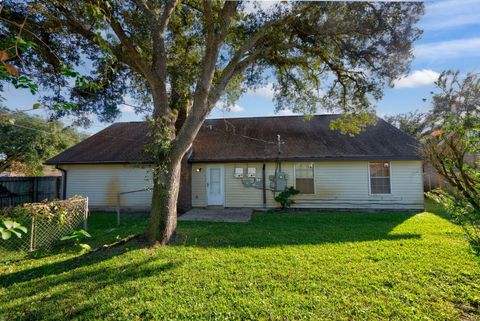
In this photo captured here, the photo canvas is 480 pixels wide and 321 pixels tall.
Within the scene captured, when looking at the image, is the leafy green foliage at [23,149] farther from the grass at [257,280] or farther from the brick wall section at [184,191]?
the grass at [257,280]

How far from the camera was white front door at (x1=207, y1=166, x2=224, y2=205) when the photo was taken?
11.2 metres

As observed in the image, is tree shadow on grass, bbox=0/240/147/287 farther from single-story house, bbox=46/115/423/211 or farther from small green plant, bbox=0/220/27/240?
single-story house, bbox=46/115/423/211

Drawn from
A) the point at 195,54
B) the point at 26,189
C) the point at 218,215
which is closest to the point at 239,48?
the point at 195,54

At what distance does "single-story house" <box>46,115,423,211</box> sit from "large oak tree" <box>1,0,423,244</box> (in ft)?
7.58

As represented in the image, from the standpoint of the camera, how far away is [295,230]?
23.5ft

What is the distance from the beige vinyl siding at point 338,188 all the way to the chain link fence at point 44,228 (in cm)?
568

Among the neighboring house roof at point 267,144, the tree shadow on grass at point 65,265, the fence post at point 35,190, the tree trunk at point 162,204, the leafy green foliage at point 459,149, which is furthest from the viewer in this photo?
the fence post at point 35,190

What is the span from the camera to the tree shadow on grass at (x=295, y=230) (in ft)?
20.0

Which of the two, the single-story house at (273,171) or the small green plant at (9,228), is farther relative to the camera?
the single-story house at (273,171)

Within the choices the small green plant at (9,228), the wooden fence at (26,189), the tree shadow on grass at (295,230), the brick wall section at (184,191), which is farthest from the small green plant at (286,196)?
the wooden fence at (26,189)

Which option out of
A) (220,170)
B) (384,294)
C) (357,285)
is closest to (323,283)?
(357,285)

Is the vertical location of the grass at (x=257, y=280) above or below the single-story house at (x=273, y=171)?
below

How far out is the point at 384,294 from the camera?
3.52m

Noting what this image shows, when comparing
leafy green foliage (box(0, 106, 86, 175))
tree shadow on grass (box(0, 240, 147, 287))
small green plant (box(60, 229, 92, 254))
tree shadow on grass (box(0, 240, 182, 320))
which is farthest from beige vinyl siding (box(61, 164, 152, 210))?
tree shadow on grass (box(0, 240, 182, 320))
